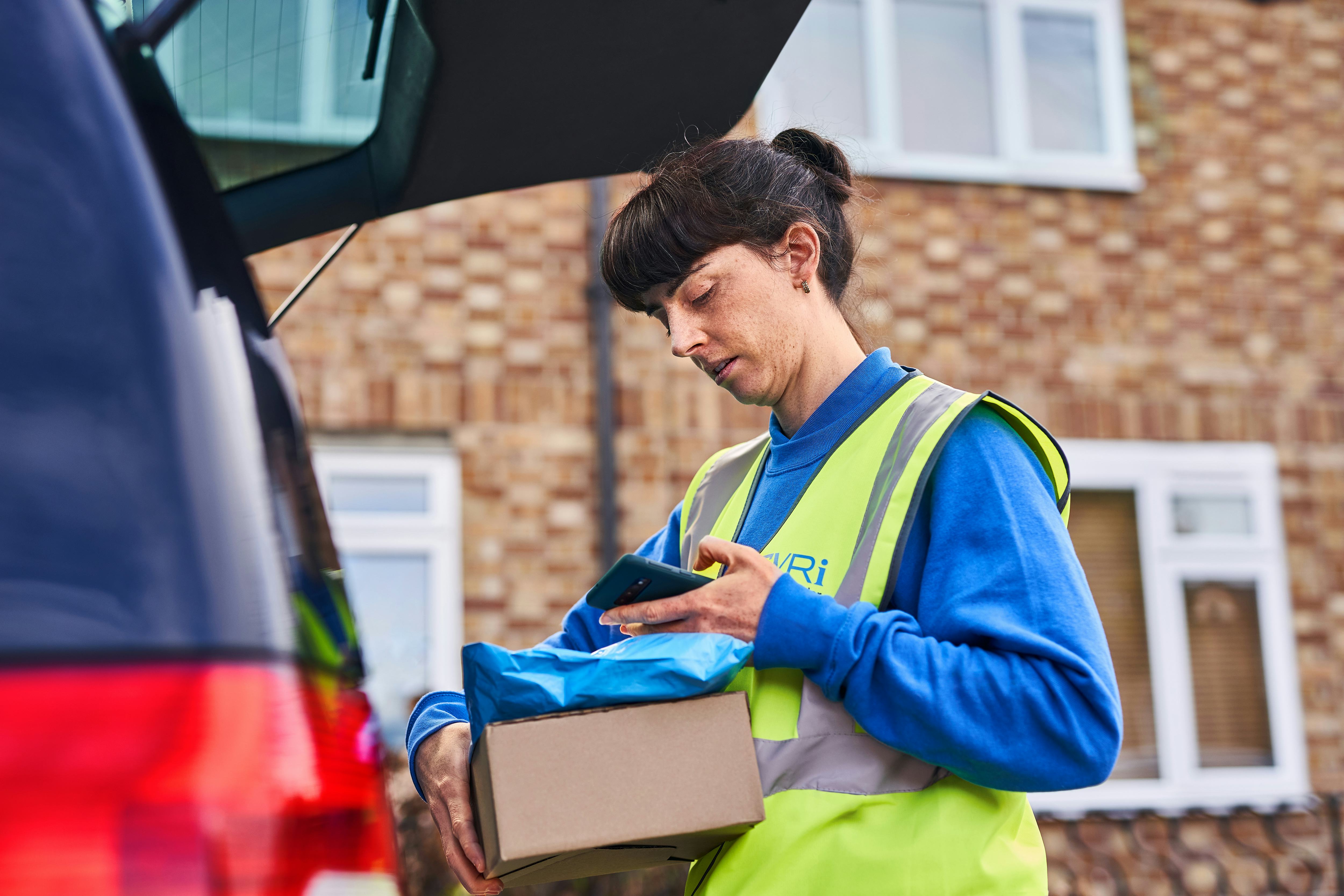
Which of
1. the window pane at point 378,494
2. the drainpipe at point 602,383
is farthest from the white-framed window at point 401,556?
the drainpipe at point 602,383

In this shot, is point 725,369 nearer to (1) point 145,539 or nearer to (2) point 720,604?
(2) point 720,604

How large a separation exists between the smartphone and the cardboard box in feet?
0.41

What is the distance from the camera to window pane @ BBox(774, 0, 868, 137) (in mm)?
6551

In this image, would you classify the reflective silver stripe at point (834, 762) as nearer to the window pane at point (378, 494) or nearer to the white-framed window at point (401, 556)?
the white-framed window at point (401, 556)

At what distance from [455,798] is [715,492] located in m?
0.58

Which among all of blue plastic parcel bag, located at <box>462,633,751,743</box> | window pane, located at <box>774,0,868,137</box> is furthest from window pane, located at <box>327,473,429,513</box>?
blue plastic parcel bag, located at <box>462,633,751,743</box>

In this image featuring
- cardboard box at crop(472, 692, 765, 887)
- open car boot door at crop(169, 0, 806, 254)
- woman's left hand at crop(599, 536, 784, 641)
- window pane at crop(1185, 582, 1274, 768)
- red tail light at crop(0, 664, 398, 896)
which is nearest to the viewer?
red tail light at crop(0, 664, 398, 896)

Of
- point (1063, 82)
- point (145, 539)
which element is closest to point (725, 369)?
point (145, 539)

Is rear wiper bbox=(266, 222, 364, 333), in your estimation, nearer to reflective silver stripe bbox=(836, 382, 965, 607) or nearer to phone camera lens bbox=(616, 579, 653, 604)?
phone camera lens bbox=(616, 579, 653, 604)

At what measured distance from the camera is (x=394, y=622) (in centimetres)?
559

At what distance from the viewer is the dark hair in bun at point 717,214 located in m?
1.60

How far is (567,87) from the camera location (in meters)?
1.71

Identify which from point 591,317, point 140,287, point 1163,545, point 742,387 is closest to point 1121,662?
point 1163,545

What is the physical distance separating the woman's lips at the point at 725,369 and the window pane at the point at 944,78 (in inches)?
208
